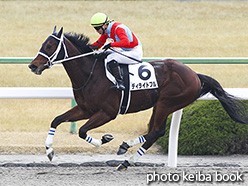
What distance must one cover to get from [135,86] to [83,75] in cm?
53

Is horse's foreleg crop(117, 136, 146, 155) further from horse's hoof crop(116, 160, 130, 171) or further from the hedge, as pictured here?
the hedge

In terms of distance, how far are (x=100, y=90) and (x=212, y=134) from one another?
1632mm

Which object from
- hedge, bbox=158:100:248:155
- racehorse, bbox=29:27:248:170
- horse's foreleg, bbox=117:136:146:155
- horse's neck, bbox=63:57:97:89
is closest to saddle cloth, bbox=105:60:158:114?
racehorse, bbox=29:27:248:170

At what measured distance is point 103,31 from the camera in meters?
5.84

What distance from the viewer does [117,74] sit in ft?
18.7

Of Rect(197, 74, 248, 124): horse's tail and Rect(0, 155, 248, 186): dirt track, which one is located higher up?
Rect(197, 74, 248, 124): horse's tail

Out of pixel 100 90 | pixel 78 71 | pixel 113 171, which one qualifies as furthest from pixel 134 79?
pixel 113 171

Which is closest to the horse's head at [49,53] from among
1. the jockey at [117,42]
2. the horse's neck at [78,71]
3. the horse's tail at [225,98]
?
the horse's neck at [78,71]

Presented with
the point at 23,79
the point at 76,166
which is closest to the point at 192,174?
the point at 76,166

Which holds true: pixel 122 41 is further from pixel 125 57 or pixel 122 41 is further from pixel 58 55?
pixel 58 55

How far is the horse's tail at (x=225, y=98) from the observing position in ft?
20.3

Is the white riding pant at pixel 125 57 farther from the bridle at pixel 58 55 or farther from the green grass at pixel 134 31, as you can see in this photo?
the green grass at pixel 134 31

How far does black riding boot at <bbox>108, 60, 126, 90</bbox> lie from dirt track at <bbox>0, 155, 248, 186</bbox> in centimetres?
84

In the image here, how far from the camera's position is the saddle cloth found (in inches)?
226
